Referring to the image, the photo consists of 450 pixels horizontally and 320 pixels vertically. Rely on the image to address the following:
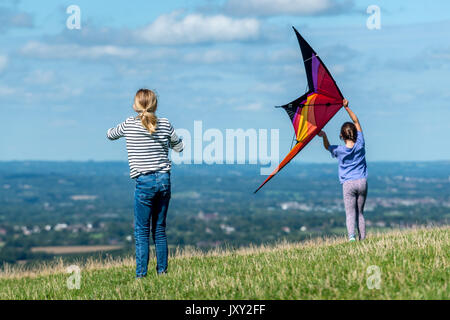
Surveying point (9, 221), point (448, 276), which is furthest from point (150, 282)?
point (9, 221)

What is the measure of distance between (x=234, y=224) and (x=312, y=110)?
463ft

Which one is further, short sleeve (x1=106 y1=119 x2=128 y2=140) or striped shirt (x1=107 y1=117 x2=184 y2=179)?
short sleeve (x1=106 y1=119 x2=128 y2=140)

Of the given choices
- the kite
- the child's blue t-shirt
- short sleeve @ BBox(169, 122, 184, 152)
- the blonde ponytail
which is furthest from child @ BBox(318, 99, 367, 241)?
the blonde ponytail

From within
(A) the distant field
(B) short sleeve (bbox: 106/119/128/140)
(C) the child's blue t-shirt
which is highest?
(B) short sleeve (bbox: 106/119/128/140)

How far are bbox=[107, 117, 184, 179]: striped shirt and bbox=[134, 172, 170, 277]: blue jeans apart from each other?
0.11m

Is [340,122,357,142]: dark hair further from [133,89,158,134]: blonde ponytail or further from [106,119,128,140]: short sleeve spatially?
[106,119,128,140]: short sleeve

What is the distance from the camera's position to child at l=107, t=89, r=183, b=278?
822cm

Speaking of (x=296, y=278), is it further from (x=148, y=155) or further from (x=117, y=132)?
(x=117, y=132)

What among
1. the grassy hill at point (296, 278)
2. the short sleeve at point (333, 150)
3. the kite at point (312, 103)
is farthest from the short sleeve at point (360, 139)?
the grassy hill at point (296, 278)

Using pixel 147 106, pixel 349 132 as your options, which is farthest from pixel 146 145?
pixel 349 132

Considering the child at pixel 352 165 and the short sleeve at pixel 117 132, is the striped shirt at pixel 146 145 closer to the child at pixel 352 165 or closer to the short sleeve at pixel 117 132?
the short sleeve at pixel 117 132

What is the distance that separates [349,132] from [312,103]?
143cm

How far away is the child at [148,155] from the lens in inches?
324
